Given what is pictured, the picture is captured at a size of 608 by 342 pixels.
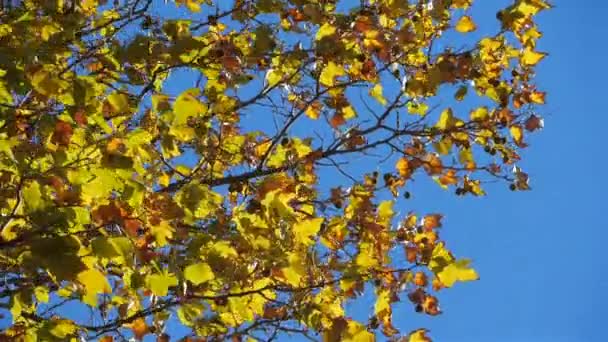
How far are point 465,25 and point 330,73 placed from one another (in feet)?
2.98

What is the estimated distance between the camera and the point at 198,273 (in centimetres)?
316

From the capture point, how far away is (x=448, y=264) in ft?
10.7

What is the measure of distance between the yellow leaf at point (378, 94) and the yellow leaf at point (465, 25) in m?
0.62

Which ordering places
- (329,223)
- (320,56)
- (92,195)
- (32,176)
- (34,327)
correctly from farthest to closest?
(329,223)
(320,56)
(34,327)
(92,195)
(32,176)

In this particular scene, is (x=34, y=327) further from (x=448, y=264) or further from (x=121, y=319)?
(x=448, y=264)

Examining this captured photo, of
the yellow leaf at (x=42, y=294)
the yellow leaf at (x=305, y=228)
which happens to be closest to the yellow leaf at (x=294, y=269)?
the yellow leaf at (x=305, y=228)

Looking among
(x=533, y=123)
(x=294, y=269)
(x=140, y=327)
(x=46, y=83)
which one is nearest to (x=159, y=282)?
(x=294, y=269)

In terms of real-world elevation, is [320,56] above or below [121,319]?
above

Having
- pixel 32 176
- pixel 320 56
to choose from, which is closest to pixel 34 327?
pixel 32 176

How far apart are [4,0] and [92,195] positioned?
213 cm

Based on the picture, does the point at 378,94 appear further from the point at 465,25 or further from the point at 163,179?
the point at 163,179

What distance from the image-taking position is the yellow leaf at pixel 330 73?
4.10m

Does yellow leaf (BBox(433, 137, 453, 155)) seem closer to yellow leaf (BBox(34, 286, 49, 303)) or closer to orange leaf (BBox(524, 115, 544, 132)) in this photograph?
orange leaf (BBox(524, 115, 544, 132))

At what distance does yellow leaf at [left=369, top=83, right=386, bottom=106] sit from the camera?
4605mm
